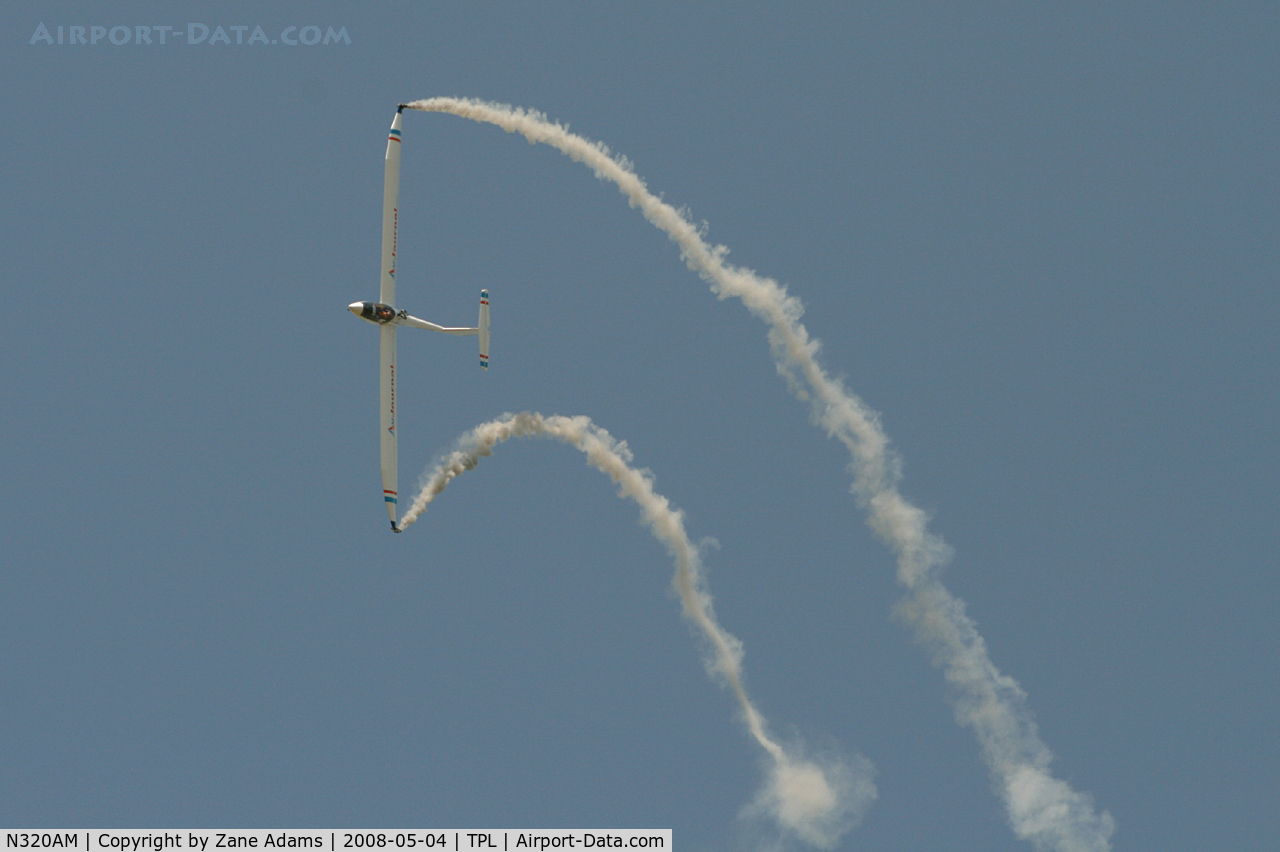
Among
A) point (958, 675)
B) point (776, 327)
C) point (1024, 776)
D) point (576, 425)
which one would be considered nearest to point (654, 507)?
point (576, 425)

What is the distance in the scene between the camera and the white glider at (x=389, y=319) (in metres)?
66.9

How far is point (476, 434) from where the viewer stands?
224 feet

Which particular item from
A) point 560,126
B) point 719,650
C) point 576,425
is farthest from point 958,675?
point 560,126

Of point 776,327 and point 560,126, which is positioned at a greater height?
point 560,126

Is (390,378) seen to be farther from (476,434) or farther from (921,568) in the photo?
(921,568)

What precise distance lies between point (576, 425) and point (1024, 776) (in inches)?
981

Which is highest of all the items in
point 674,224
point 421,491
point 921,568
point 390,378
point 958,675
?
point 674,224

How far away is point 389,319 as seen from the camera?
6706 cm

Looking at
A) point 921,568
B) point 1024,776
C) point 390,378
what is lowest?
point 1024,776

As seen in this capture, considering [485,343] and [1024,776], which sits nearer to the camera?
[1024,776]

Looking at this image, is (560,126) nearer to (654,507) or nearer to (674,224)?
(674,224)

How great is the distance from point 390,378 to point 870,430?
21.9 meters

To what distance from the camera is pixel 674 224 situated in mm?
67312

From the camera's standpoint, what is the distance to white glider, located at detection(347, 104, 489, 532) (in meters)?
66.9
